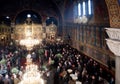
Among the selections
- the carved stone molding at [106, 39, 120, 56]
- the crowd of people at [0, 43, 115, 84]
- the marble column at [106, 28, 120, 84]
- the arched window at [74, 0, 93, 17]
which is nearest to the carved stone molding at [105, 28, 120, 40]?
the marble column at [106, 28, 120, 84]

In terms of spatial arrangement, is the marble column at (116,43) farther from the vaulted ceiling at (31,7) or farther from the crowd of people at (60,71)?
the vaulted ceiling at (31,7)

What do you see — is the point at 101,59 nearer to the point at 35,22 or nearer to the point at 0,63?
the point at 0,63

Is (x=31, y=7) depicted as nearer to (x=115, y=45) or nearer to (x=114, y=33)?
(x=114, y=33)

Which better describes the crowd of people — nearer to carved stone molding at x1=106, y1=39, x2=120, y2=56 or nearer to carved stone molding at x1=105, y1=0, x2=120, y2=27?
carved stone molding at x1=106, y1=39, x2=120, y2=56

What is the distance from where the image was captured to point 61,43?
28312 mm

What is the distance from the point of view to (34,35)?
33656 mm

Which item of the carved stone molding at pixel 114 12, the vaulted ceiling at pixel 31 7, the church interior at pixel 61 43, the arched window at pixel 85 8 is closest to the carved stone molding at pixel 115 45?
the church interior at pixel 61 43

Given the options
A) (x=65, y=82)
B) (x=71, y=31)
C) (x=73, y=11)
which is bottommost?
(x=65, y=82)

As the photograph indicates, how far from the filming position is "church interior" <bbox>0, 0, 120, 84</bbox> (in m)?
12.6

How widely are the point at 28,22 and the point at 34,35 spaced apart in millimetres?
1942

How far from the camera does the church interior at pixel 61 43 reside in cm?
1262

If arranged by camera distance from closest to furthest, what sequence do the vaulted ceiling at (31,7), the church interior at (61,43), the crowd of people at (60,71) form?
the church interior at (61,43), the crowd of people at (60,71), the vaulted ceiling at (31,7)

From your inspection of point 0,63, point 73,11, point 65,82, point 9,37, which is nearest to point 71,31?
point 73,11

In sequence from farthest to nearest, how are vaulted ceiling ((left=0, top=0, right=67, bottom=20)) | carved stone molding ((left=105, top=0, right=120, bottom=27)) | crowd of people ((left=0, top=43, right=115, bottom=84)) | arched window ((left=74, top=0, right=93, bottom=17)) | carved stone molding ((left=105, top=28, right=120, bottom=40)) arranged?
vaulted ceiling ((left=0, top=0, right=67, bottom=20))
arched window ((left=74, top=0, right=93, bottom=17))
crowd of people ((left=0, top=43, right=115, bottom=84))
carved stone molding ((left=105, top=0, right=120, bottom=27))
carved stone molding ((left=105, top=28, right=120, bottom=40))
